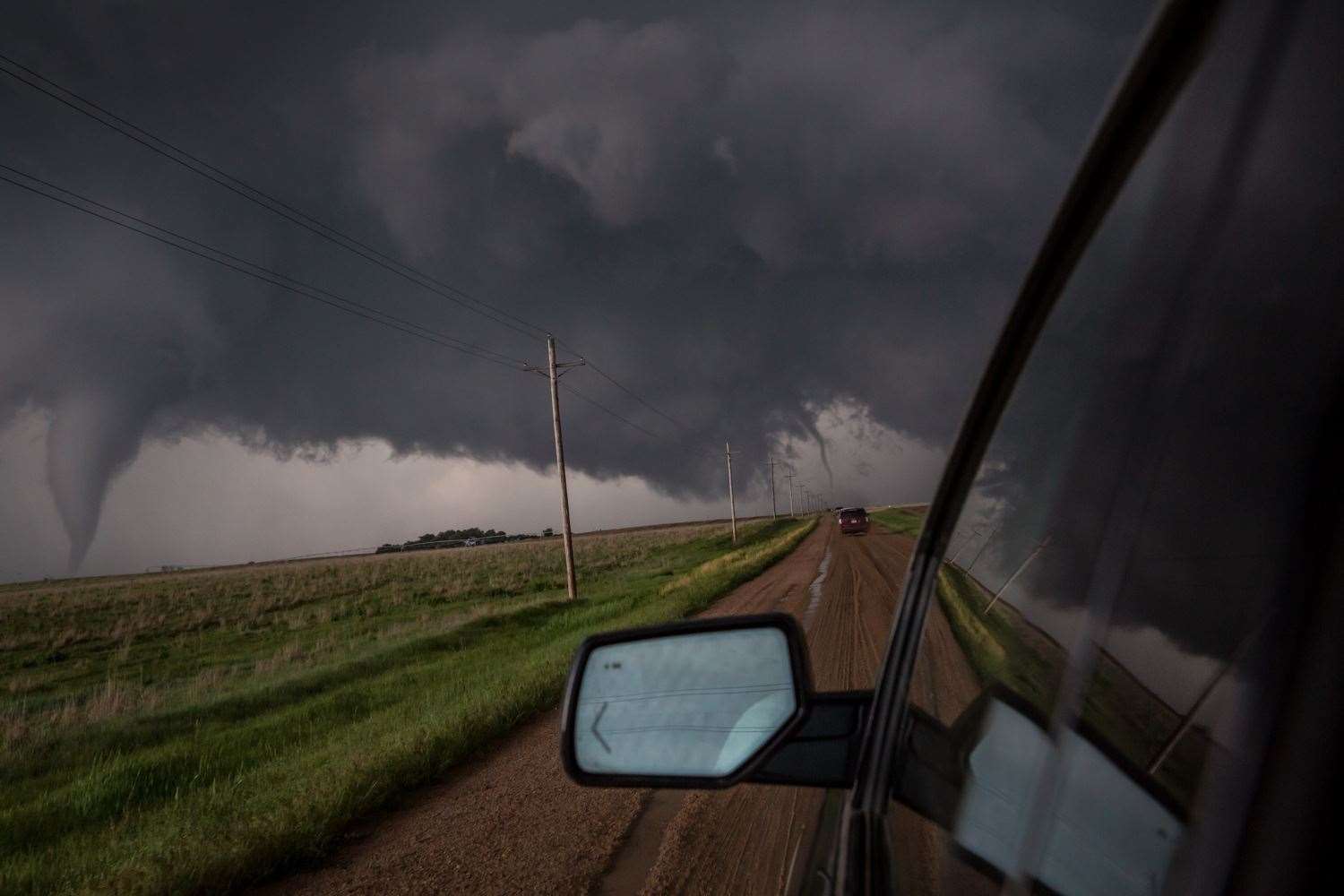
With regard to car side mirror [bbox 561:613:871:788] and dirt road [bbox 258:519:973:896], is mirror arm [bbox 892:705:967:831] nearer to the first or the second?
car side mirror [bbox 561:613:871:788]

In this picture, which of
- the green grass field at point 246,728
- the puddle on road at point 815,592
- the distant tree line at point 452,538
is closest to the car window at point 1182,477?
the green grass field at point 246,728

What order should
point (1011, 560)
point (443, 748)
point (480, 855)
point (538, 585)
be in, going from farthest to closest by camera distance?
point (538, 585), point (443, 748), point (480, 855), point (1011, 560)

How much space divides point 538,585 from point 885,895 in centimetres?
2883

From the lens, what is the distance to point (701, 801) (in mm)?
4449

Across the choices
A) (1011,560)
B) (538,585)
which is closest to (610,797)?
(1011,560)

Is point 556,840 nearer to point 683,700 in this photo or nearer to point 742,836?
point 742,836

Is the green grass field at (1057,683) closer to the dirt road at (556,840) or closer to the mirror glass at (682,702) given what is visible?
the mirror glass at (682,702)

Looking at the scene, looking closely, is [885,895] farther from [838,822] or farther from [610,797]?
[610,797]

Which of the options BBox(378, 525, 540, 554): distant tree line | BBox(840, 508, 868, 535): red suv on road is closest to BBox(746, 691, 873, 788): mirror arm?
BBox(840, 508, 868, 535): red suv on road

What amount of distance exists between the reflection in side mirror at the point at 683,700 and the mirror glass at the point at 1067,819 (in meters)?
0.50

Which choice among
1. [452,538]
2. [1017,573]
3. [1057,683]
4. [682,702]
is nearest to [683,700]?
[682,702]

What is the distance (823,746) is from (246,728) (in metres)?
8.51

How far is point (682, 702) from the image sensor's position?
1.87 m

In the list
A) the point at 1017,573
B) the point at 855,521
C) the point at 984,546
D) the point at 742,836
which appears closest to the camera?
the point at 1017,573
